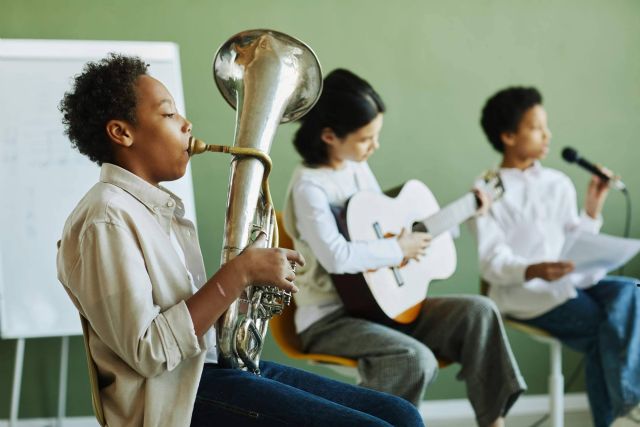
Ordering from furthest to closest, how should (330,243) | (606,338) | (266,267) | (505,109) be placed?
(505,109) < (606,338) < (330,243) < (266,267)

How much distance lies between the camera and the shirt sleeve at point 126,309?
1.13m

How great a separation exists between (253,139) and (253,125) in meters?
0.04

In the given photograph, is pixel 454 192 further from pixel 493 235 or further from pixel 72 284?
pixel 72 284

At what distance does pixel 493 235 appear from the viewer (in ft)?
8.30

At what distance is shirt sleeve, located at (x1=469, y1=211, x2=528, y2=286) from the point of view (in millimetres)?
2438

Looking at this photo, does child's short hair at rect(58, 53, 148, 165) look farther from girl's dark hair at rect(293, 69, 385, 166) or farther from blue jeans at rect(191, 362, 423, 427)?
girl's dark hair at rect(293, 69, 385, 166)

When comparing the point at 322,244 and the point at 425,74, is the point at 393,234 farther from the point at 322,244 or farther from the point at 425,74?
the point at 425,74

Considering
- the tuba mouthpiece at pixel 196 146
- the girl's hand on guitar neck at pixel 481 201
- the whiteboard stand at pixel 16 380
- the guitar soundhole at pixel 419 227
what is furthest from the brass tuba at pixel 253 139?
the whiteboard stand at pixel 16 380

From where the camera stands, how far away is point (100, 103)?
1307mm

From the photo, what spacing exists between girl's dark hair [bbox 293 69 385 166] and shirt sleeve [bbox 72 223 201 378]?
1042 mm

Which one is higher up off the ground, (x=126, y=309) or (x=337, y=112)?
(x=337, y=112)

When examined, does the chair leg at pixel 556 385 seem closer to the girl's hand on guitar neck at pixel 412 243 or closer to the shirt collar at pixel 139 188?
the girl's hand on guitar neck at pixel 412 243

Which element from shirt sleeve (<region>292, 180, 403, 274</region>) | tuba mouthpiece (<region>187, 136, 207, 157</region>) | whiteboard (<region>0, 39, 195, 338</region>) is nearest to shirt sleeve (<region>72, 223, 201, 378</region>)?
tuba mouthpiece (<region>187, 136, 207, 157</region>)

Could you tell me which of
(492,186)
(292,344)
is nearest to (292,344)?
(292,344)
